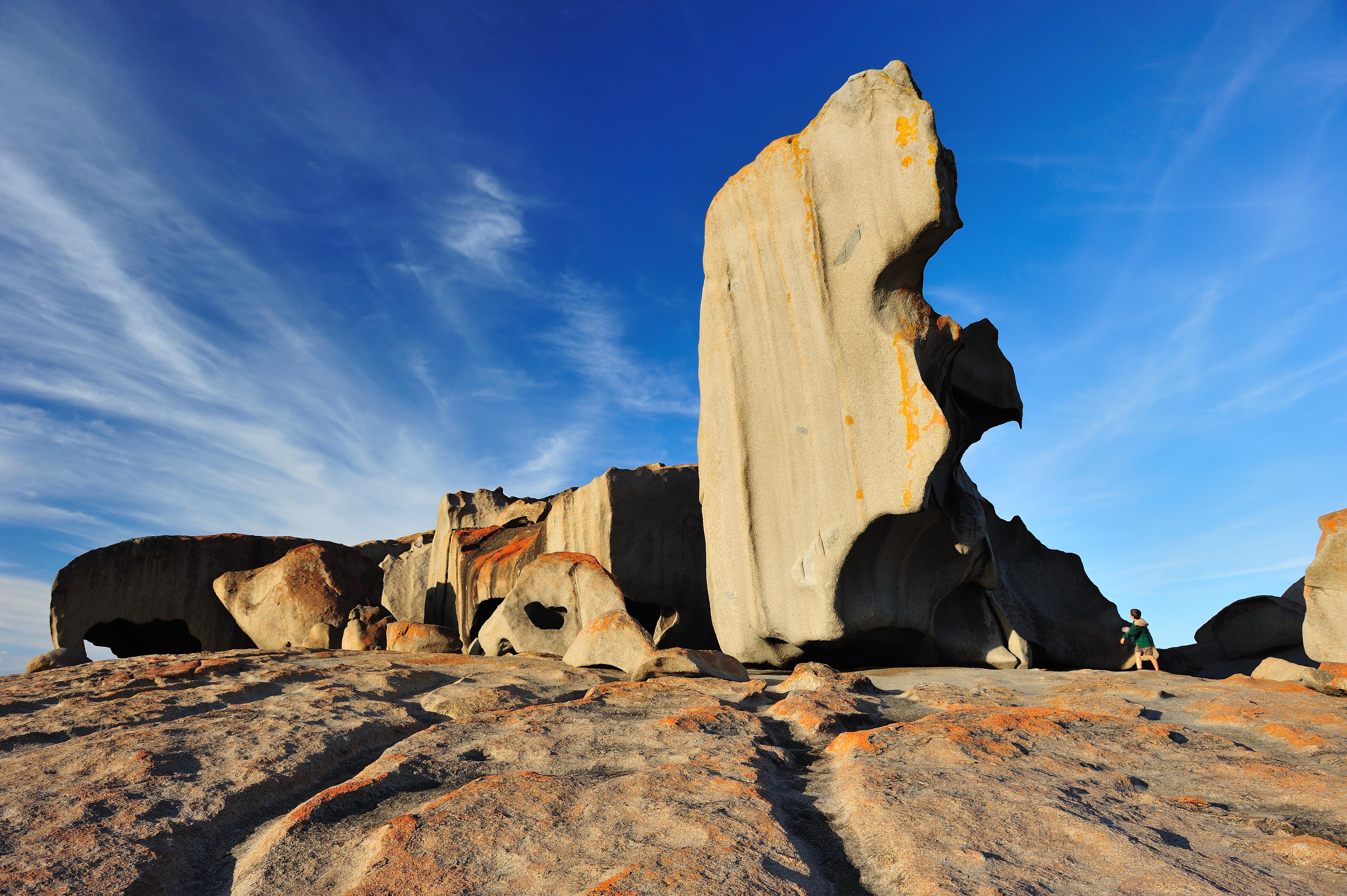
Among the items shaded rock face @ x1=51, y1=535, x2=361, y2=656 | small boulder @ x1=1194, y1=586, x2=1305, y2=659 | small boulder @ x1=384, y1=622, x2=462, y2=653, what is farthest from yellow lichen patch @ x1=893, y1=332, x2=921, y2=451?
shaded rock face @ x1=51, y1=535, x2=361, y2=656

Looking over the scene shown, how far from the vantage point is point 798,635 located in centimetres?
640

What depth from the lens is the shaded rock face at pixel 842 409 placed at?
232 inches

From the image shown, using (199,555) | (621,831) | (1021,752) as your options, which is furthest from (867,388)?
(199,555)

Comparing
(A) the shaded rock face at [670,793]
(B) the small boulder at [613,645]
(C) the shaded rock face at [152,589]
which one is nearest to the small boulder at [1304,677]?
(A) the shaded rock face at [670,793]

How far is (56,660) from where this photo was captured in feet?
21.5

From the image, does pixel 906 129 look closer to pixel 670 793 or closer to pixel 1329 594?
pixel 1329 594

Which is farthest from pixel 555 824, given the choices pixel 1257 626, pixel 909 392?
pixel 1257 626

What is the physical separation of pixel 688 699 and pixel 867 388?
3303 mm

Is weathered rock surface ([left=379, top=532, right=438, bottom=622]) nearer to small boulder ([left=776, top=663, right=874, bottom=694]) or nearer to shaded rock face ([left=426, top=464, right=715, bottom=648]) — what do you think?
shaded rock face ([left=426, top=464, right=715, bottom=648])

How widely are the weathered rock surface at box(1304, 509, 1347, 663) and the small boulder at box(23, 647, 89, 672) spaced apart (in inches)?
379

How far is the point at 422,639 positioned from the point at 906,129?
5.82m

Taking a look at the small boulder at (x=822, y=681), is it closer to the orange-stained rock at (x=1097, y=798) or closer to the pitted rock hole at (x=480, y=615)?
the orange-stained rock at (x=1097, y=798)

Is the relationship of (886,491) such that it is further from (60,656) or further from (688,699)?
(60,656)

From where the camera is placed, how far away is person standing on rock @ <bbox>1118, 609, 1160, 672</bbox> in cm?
816
